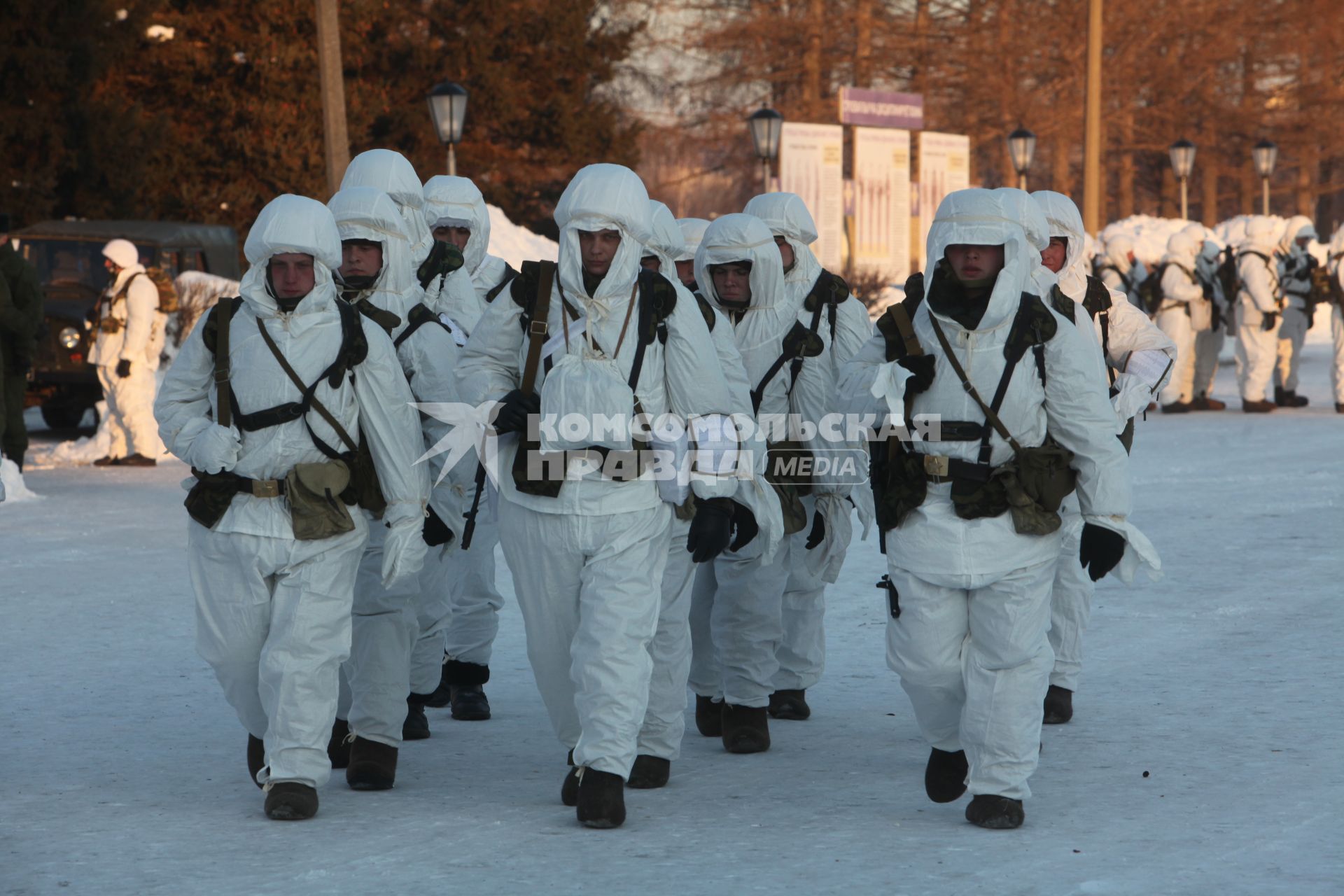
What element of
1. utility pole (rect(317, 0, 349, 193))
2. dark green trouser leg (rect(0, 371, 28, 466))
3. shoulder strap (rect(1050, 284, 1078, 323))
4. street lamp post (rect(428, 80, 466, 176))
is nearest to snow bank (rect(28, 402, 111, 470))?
dark green trouser leg (rect(0, 371, 28, 466))

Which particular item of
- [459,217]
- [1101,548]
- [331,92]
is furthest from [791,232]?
[331,92]

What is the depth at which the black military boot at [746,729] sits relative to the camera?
6145 mm

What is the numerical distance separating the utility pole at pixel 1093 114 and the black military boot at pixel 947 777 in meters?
18.9

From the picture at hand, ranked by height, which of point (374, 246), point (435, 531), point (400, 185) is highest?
point (400, 185)

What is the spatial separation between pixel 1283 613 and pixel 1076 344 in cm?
375

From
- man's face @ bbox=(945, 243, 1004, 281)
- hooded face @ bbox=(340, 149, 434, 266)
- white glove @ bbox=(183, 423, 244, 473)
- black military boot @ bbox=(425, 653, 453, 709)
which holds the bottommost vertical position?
black military boot @ bbox=(425, 653, 453, 709)

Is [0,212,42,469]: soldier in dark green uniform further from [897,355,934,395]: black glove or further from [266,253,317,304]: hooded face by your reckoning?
[897,355,934,395]: black glove

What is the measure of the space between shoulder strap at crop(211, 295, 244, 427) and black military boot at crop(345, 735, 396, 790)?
3.78ft

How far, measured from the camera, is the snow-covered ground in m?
4.69

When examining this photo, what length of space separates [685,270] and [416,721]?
7.79ft

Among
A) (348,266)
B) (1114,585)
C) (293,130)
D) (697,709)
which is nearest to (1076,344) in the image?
(697,709)

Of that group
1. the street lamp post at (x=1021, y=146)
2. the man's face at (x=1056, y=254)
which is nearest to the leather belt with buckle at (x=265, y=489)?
the man's face at (x=1056, y=254)

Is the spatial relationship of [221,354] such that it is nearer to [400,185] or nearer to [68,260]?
[400,185]

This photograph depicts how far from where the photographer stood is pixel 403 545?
17.7 feet
